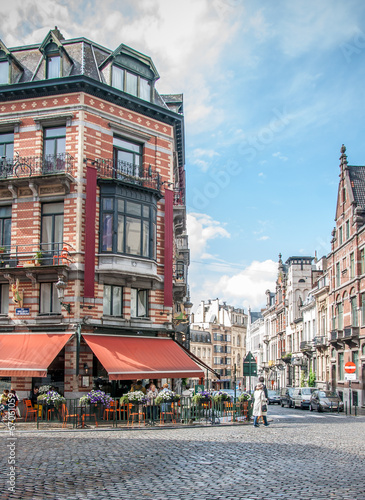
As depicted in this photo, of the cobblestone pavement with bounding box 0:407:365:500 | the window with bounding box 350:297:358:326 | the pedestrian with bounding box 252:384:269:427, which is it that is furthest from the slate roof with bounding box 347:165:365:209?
the cobblestone pavement with bounding box 0:407:365:500

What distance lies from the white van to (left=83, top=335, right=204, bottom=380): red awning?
732 inches

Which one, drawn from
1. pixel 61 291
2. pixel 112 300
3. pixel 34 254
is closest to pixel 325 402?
pixel 112 300

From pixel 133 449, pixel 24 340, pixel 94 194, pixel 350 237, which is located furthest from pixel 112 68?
pixel 350 237

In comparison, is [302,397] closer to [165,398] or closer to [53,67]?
[165,398]

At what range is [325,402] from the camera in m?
37.8

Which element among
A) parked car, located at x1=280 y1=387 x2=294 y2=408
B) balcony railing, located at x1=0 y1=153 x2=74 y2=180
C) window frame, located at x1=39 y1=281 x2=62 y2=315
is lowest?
parked car, located at x1=280 y1=387 x2=294 y2=408

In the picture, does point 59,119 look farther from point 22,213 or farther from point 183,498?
point 183,498

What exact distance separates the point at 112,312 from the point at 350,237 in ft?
91.9

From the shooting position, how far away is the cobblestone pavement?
9320mm

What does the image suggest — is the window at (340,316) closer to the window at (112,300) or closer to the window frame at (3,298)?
the window at (112,300)

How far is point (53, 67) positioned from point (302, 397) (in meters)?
29.0

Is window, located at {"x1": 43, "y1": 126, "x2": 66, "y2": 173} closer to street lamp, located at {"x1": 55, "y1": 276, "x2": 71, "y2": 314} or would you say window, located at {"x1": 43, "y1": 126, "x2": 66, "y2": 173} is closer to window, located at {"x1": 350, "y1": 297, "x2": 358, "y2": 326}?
street lamp, located at {"x1": 55, "y1": 276, "x2": 71, "y2": 314}

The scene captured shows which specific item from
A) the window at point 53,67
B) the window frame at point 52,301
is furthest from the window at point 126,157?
the window frame at point 52,301

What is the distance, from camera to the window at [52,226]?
84.0 ft
